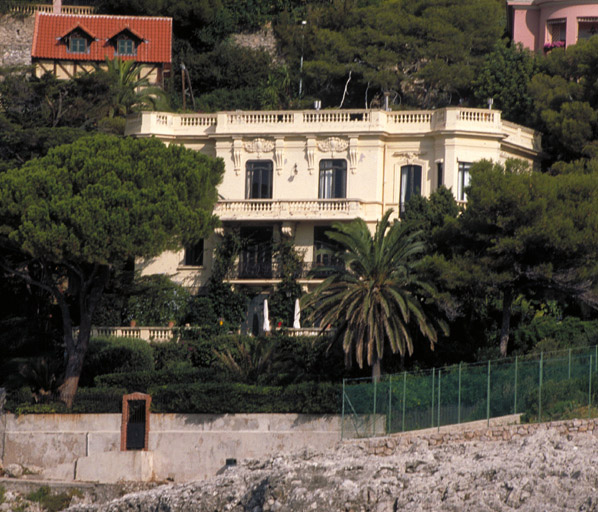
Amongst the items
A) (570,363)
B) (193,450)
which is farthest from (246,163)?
(570,363)

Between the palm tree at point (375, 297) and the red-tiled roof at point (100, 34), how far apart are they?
27.8m

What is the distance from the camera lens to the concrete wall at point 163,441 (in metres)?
45.9

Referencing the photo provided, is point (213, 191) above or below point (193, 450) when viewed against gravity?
above

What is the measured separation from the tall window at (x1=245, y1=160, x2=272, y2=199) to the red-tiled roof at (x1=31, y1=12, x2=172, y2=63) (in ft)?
51.2

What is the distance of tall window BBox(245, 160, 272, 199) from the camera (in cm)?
5887

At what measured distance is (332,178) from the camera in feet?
192

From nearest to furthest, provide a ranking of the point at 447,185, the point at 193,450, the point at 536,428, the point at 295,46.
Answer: the point at 536,428, the point at 193,450, the point at 447,185, the point at 295,46

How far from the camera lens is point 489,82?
6638 cm

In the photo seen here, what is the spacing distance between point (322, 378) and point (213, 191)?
849 cm

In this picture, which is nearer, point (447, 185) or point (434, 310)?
point (434, 310)

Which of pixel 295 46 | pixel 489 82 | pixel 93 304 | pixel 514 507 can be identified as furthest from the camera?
pixel 295 46

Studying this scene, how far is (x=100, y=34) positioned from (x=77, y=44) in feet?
4.54

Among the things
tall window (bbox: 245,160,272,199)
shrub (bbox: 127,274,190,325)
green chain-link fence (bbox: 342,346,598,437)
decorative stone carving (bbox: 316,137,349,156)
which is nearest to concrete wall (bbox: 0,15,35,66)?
tall window (bbox: 245,160,272,199)

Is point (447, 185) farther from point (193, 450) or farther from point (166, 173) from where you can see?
point (193, 450)
